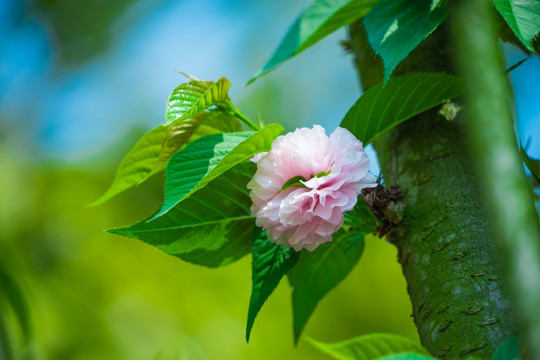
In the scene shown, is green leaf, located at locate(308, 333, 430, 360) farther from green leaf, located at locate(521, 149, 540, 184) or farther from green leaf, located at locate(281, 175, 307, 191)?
green leaf, located at locate(521, 149, 540, 184)

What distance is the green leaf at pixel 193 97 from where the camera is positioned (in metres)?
0.42

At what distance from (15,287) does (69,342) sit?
1039 mm

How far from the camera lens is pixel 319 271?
1.81 ft

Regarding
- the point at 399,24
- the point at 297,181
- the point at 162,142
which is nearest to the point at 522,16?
the point at 399,24

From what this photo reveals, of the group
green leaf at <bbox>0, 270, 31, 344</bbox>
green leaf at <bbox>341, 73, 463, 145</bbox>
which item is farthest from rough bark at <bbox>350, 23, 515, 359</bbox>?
green leaf at <bbox>0, 270, 31, 344</bbox>

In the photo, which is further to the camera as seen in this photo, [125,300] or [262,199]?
[125,300]

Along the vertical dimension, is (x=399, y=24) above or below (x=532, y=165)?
above

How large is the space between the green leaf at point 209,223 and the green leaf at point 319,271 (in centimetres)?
7

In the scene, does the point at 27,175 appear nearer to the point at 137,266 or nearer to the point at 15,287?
the point at 137,266

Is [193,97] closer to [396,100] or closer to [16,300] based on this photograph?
[396,100]

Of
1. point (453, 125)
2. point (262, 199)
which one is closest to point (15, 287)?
point (262, 199)

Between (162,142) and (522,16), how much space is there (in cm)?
32

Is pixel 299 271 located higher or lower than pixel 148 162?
lower

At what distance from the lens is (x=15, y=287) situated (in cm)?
101
